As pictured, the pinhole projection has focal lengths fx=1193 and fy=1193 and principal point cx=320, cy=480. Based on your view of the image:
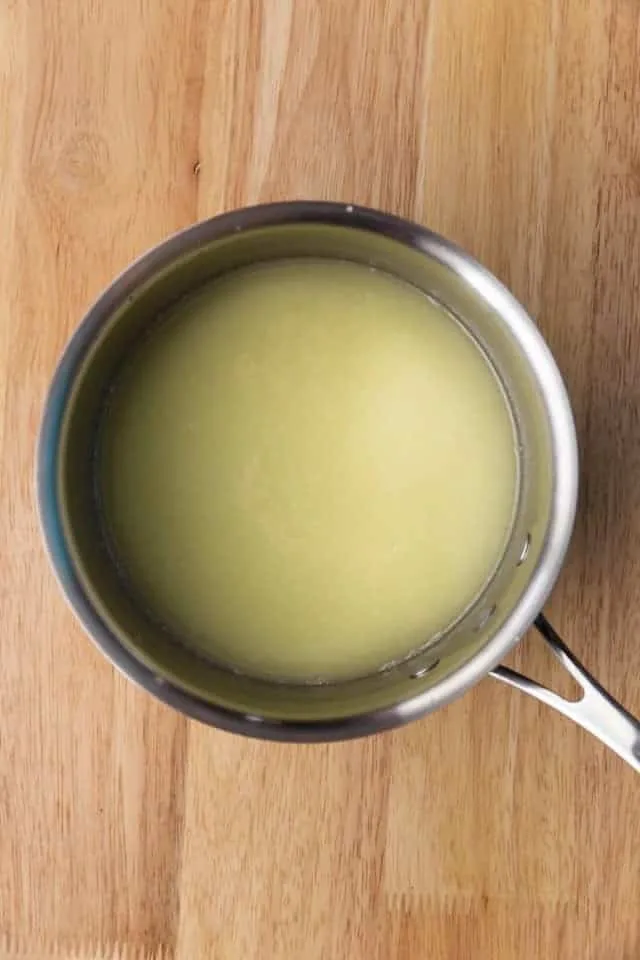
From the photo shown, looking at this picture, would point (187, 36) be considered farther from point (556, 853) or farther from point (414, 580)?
point (556, 853)

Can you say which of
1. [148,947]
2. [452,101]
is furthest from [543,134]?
[148,947]

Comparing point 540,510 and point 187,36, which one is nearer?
point 540,510

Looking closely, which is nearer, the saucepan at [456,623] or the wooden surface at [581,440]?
the saucepan at [456,623]

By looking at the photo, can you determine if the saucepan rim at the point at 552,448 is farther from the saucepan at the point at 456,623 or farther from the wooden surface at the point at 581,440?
the wooden surface at the point at 581,440

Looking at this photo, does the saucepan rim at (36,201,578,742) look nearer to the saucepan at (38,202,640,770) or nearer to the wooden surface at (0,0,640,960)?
the saucepan at (38,202,640,770)

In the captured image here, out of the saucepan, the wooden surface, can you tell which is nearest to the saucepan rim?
the saucepan

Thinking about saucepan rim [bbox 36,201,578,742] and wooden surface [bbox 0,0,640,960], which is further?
wooden surface [bbox 0,0,640,960]

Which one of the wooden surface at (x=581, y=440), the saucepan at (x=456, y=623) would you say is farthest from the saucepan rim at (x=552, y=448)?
the wooden surface at (x=581, y=440)
